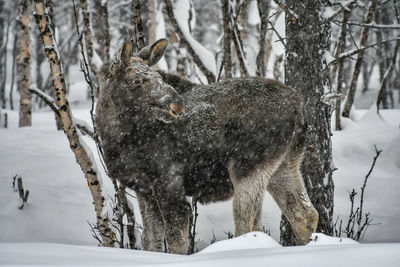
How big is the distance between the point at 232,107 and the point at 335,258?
2537mm

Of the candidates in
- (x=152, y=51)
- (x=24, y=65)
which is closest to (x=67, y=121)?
(x=152, y=51)

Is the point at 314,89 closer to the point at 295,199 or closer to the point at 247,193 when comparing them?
the point at 295,199

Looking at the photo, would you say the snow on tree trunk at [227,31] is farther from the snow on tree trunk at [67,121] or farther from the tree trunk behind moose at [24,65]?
the tree trunk behind moose at [24,65]

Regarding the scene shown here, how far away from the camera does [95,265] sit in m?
1.96

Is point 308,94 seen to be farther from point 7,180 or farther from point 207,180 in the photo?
point 7,180

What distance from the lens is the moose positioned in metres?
4.12

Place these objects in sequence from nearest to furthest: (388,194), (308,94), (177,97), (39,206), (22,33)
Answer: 1. (177,97)
2. (308,94)
3. (39,206)
4. (388,194)
5. (22,33)

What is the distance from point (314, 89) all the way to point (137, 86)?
203cm

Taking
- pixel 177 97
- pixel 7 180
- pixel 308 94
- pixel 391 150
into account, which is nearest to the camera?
pixel 177 97

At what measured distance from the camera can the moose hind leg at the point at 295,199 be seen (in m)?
4.32

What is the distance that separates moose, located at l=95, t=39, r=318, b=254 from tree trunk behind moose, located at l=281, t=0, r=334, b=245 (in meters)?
0.32

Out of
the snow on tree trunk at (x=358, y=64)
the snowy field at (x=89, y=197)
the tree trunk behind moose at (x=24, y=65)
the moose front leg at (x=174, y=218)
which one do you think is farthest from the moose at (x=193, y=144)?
the tree trunk behind moose at (x=24, y=65)

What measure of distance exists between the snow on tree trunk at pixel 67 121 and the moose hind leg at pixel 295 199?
1.93 metres

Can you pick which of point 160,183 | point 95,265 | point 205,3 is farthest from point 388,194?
point 205,3
